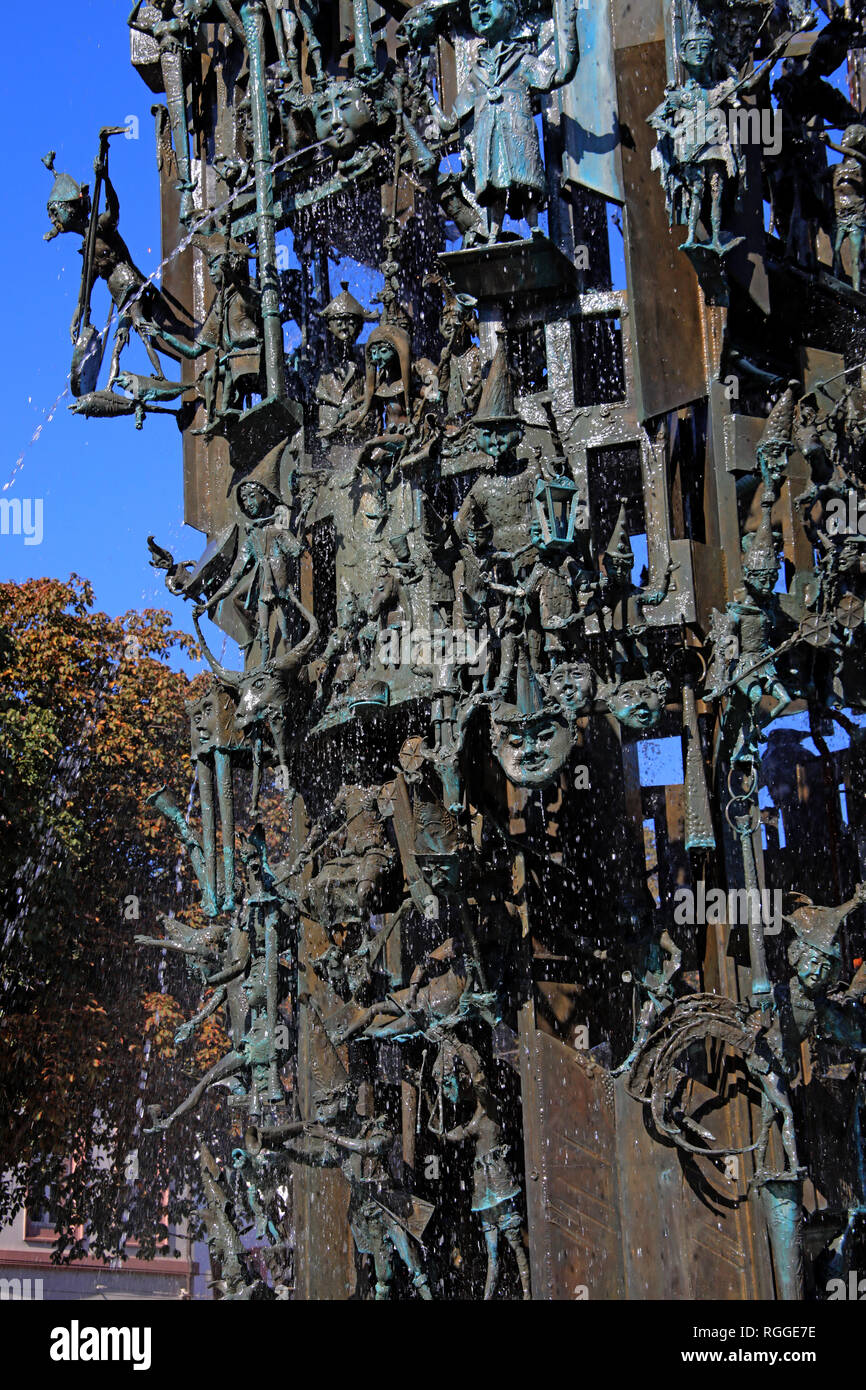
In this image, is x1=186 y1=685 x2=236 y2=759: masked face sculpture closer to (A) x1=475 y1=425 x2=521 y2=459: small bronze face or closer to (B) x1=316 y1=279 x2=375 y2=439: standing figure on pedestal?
(B) x1=316 y1=279 x2=375 y2=439: standing figure on pedestal

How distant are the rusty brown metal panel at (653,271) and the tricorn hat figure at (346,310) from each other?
318 cm

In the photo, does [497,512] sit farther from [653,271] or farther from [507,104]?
[507,104]

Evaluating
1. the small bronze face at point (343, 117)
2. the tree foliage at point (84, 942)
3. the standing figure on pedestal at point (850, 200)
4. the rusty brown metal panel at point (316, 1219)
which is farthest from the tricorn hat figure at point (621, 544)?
the tree foliage at point (84, 942)

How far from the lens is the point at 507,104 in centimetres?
1658

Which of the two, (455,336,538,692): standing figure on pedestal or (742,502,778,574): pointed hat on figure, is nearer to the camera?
(742,502,778,574): pointed hat on figure

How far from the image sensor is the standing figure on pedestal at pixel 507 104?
16.5 metres

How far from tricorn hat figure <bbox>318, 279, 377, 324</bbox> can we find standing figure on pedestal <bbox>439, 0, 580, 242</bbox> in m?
2.50

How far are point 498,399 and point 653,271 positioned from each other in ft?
6.02

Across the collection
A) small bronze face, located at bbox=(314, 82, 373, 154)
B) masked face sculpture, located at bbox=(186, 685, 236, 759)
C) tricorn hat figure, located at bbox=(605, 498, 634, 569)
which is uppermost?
small bronze face, located at bbox=(314, 82, 373, 154)

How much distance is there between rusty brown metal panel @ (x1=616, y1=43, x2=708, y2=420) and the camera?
1628cm

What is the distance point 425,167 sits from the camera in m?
18.2

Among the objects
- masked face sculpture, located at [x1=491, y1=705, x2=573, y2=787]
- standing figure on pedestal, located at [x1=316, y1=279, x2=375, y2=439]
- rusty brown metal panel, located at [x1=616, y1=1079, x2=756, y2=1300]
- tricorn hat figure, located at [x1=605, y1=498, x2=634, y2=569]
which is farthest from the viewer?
standing figure on pedestal, located at [x1=316, y1=279, x2=375, y2=439]

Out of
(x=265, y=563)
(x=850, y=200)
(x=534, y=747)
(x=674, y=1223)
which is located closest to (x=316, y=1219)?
(x=674, y=1223)

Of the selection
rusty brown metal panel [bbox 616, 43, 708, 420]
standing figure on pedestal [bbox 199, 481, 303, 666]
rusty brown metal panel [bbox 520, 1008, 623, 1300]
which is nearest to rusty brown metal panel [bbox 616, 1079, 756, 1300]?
rusty brown metal panel [bbox 520, 1008, 623, 1300]
